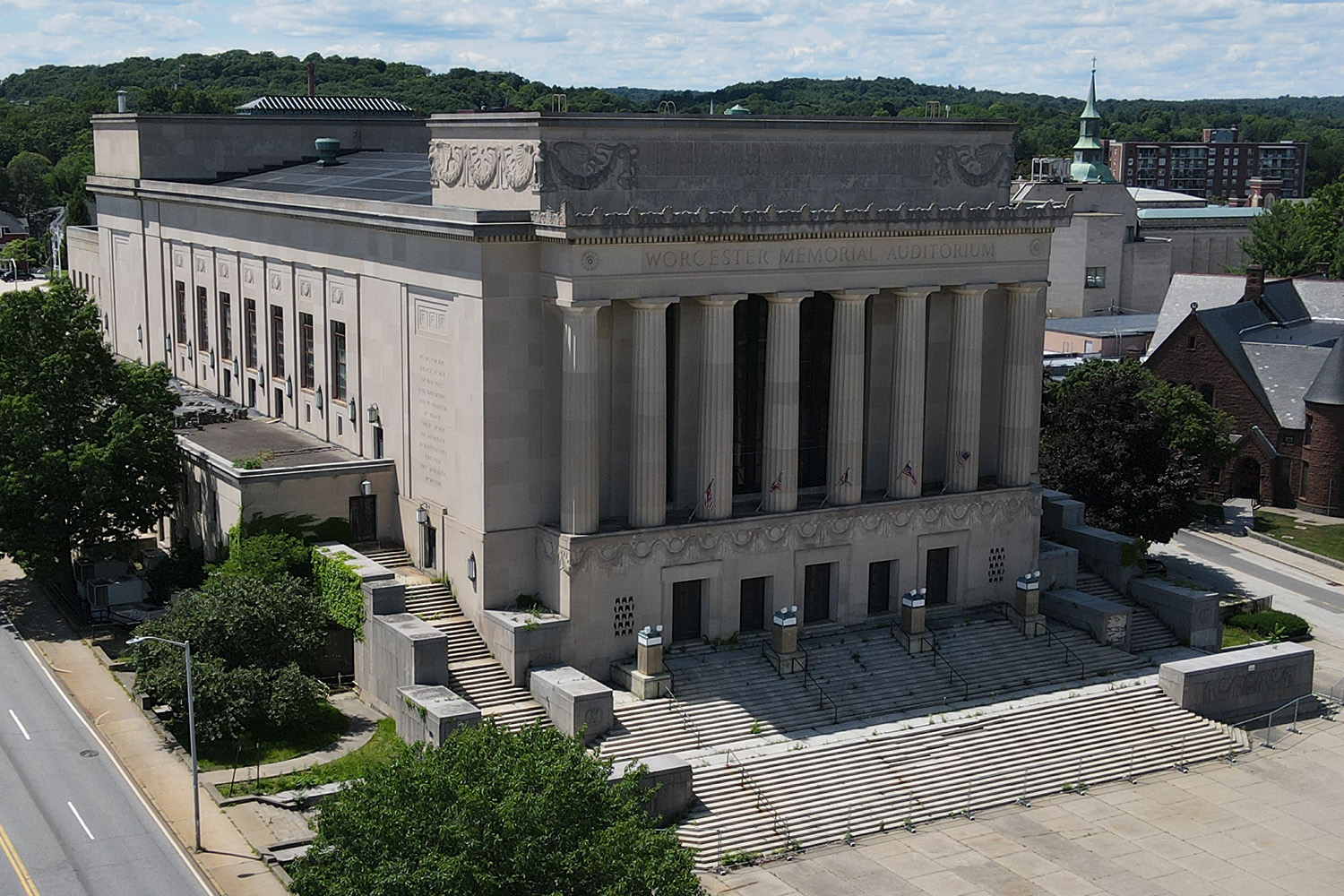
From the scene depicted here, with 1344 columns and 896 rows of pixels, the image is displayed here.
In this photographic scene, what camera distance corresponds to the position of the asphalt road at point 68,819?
46.7 metres

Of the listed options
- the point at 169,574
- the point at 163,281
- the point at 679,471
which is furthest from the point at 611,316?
the point at 163,281

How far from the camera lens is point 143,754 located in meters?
56.0

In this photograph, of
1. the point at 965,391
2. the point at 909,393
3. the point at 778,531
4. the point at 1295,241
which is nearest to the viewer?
the point at 778,531

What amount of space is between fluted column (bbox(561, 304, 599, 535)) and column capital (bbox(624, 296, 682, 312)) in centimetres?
178

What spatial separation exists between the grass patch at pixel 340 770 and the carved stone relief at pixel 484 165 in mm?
20783

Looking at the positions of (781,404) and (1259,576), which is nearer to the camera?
(781,404)

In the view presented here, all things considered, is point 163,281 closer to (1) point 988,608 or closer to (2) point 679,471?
(2) point 679,471

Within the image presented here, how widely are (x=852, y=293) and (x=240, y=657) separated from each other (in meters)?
26.9

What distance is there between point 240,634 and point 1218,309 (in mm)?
71474

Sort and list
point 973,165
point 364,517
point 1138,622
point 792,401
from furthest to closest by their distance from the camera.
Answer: point 1138,622, point 973,165, point 364,517, point 792,401

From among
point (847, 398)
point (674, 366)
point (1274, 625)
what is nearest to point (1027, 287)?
point (847, 398)

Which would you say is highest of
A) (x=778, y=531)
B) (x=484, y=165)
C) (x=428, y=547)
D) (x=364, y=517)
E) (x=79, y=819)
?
(x=484, y=165)

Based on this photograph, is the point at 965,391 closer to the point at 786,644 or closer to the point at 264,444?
the point at 786,644

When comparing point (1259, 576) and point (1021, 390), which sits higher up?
point (1021, 390)
